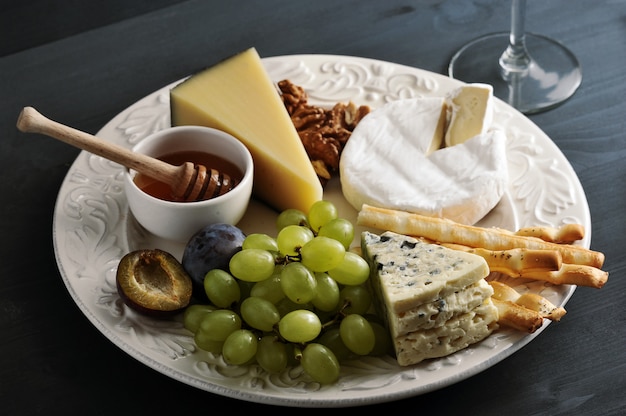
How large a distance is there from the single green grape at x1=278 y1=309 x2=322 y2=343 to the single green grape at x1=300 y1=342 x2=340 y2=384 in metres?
0.02

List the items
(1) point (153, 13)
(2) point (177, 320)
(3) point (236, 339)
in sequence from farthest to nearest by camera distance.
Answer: (1) point (153, 13) → (2) point (177, 320) → (3) point (236, 339)

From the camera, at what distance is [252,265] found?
119cm

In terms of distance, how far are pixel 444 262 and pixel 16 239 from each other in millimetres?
794

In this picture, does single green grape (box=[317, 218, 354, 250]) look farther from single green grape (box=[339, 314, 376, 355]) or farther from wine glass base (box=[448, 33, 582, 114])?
wine glass base (box=[448, 33, 582, 114])

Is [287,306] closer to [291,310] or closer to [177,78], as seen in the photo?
[291,310]

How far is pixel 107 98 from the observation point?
1.82 m

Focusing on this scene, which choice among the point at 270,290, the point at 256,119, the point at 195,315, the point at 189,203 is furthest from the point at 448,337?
the point at 256,119

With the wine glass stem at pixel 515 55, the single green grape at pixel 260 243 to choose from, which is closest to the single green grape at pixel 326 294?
the single green grape at pixel 260 243

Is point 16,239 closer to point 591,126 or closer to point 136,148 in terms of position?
point 136,148

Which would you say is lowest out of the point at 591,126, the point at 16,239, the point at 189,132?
the point at 591,126

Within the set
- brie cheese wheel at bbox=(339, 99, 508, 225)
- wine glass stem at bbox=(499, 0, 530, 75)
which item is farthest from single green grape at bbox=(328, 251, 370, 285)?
wine glass stem at bbox=(499, 0, 530, 75)

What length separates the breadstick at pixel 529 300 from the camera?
3.91 ft

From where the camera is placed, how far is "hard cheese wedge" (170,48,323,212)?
148 centimetres

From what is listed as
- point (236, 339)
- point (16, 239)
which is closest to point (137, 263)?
point (236, 339)
